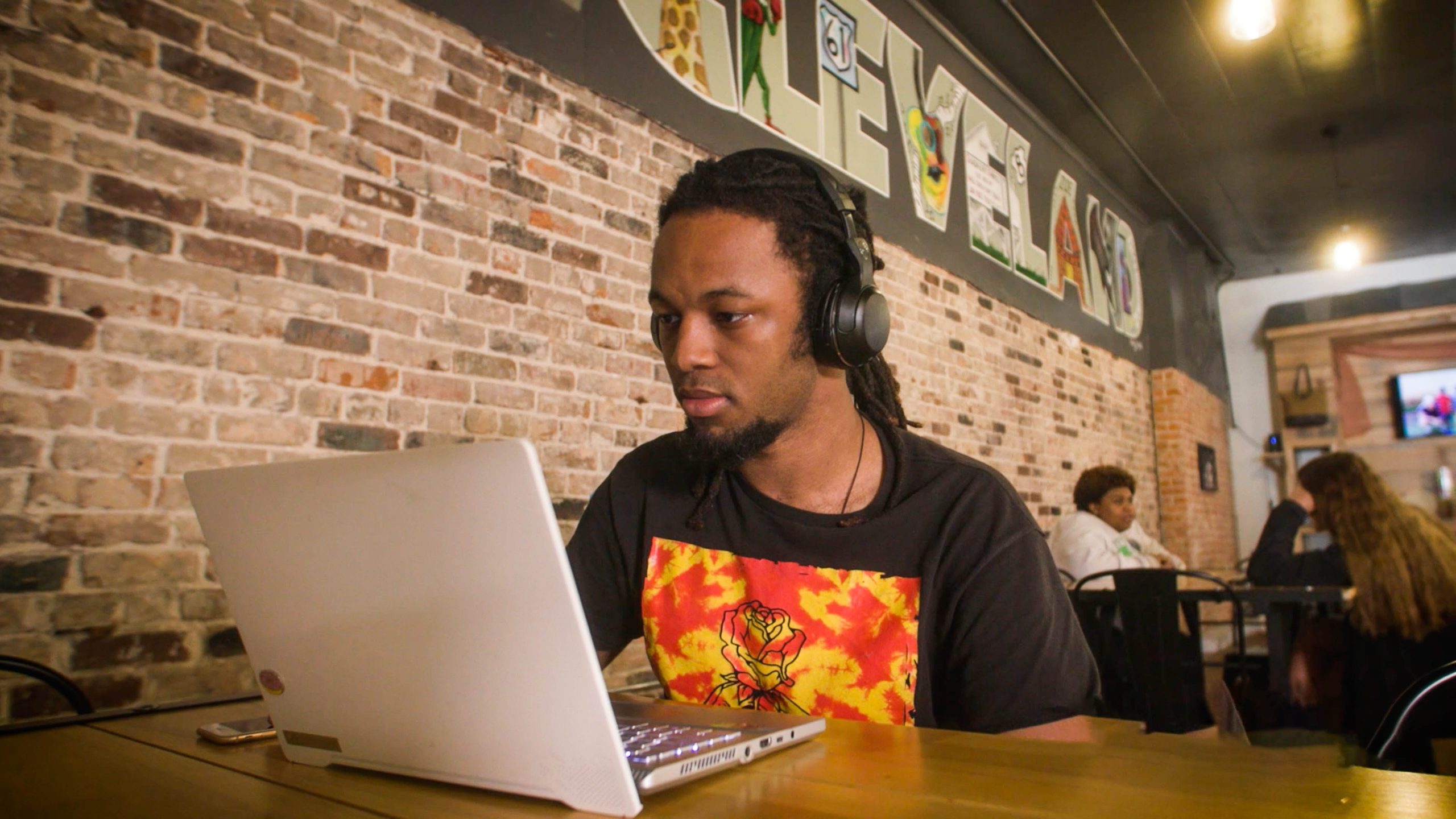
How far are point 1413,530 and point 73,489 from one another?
3.54 meters

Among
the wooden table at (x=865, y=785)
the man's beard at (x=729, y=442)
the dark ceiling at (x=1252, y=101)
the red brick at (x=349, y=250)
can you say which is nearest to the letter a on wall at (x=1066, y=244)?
the dark ceiling at (x=1252, y=101)

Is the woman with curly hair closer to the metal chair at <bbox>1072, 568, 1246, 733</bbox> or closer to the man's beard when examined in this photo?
the metal chair at <bbox>1072, 568, 1246, 733</bbox>

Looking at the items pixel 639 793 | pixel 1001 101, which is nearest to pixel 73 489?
pixel 639 793

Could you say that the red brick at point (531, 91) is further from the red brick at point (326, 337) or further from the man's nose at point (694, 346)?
the man's nose at point (694, 346)

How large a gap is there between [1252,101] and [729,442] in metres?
5.73

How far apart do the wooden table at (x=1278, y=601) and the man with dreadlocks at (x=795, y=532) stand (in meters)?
2.32

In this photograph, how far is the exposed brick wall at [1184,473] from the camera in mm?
7039

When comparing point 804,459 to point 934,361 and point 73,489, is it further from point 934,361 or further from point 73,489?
point 934,361

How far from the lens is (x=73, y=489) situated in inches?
59.7

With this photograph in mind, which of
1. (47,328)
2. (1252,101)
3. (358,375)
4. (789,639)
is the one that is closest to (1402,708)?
(789,639)

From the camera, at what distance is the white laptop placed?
0.56 meters

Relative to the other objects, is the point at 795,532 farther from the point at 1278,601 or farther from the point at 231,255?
the point at 1278,601

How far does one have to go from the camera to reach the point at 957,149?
4.68 meters

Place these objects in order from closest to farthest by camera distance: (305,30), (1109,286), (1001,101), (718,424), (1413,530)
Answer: (718,424), (305,30), (1413,530), (1001,101), (1109,286)
